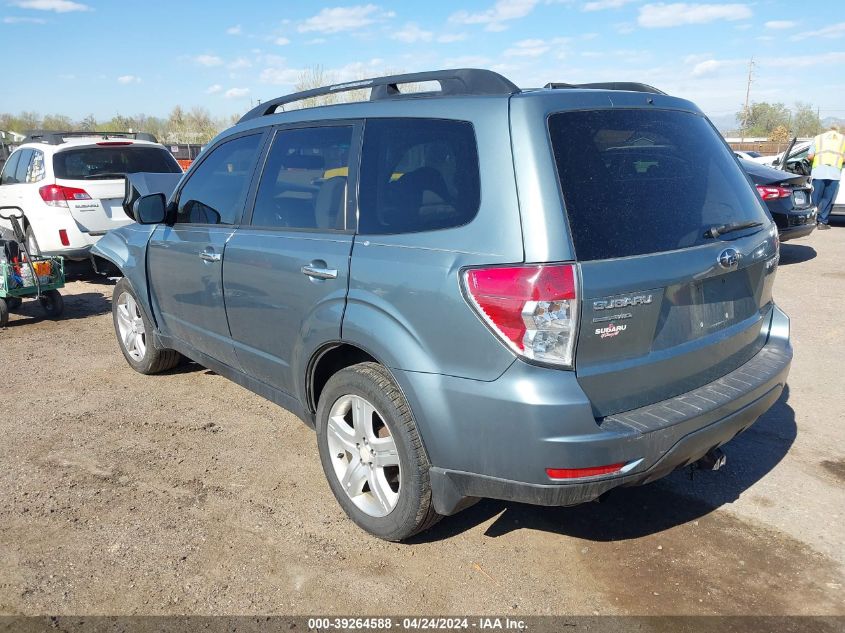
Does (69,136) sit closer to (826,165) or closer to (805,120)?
(826,165)

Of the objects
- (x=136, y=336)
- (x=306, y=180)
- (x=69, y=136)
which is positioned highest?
(x=69, y=136)

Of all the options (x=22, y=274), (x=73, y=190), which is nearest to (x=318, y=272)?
(x=22, y=274)

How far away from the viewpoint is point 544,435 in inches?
94.8

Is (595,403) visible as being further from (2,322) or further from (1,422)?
(2,322)

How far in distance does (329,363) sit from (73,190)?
20.9 feet

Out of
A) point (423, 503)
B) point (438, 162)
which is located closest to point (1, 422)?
point (423, 503)

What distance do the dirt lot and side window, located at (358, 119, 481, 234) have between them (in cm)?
145

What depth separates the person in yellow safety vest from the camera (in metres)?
11.7

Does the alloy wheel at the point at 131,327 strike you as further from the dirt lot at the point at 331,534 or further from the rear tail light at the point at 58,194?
the rear tail light at the point at 58,194

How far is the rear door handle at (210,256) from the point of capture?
399 cm

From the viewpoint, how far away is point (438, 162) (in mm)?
2834

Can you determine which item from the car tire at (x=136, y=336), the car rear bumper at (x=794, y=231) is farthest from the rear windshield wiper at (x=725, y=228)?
the car rear bumper at (x=794, y=231)

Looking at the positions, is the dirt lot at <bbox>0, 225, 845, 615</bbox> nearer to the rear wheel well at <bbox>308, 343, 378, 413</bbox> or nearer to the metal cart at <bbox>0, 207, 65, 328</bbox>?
the rear wheel well at <bbox>308, 343, 378, 413</bbox>

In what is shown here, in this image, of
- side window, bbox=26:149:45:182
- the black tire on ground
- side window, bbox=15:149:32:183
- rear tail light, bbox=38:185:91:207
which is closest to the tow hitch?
the black tire on ground
